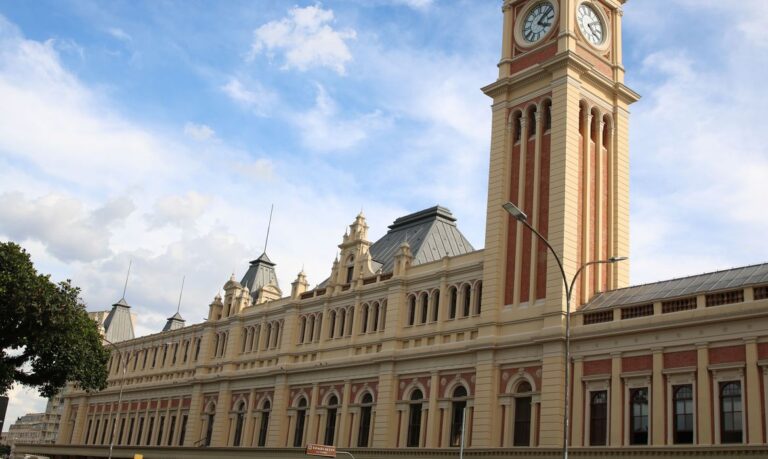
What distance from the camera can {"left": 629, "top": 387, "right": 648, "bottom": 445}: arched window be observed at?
35375 millimetres

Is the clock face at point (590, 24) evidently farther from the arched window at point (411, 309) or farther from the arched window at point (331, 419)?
the arched window at point (331, 419)

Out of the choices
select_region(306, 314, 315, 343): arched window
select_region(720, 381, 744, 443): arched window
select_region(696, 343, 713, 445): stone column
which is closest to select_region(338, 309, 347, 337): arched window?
select_region(306, 314, 315, 343): arched window

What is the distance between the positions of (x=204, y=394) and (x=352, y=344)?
1791 centimetres

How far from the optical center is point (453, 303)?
47469 millimetres

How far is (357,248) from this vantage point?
185 ft

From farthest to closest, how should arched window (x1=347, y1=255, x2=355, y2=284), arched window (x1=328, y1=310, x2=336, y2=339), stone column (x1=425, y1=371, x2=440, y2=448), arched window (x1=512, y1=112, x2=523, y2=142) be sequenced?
1. arched window (x1=347, y1=255, x2=355, y2=284)
2. arched window (x1=328, y1=310, x2=336, y2=339)
3. arched window (x1=512, y1=112, x2=523, y2=142)
4. stone column (x1=425, y1=371, x2=440, y2=448)

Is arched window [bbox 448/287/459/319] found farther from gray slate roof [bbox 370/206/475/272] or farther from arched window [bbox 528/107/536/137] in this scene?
arched window [bbox 528/107/536/137]

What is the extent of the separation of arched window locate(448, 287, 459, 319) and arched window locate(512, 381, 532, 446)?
7104 mm

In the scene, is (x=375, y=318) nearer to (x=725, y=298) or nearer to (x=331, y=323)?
(x=331, y=323)

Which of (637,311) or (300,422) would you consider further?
(300,422)

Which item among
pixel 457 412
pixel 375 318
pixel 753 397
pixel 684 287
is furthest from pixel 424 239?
pixel 753 397

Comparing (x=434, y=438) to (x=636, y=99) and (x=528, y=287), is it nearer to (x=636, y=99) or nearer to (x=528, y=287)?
(x=528, y=287)

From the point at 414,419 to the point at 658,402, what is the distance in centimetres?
1572

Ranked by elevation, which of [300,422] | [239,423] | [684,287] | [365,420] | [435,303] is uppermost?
[435,303]
